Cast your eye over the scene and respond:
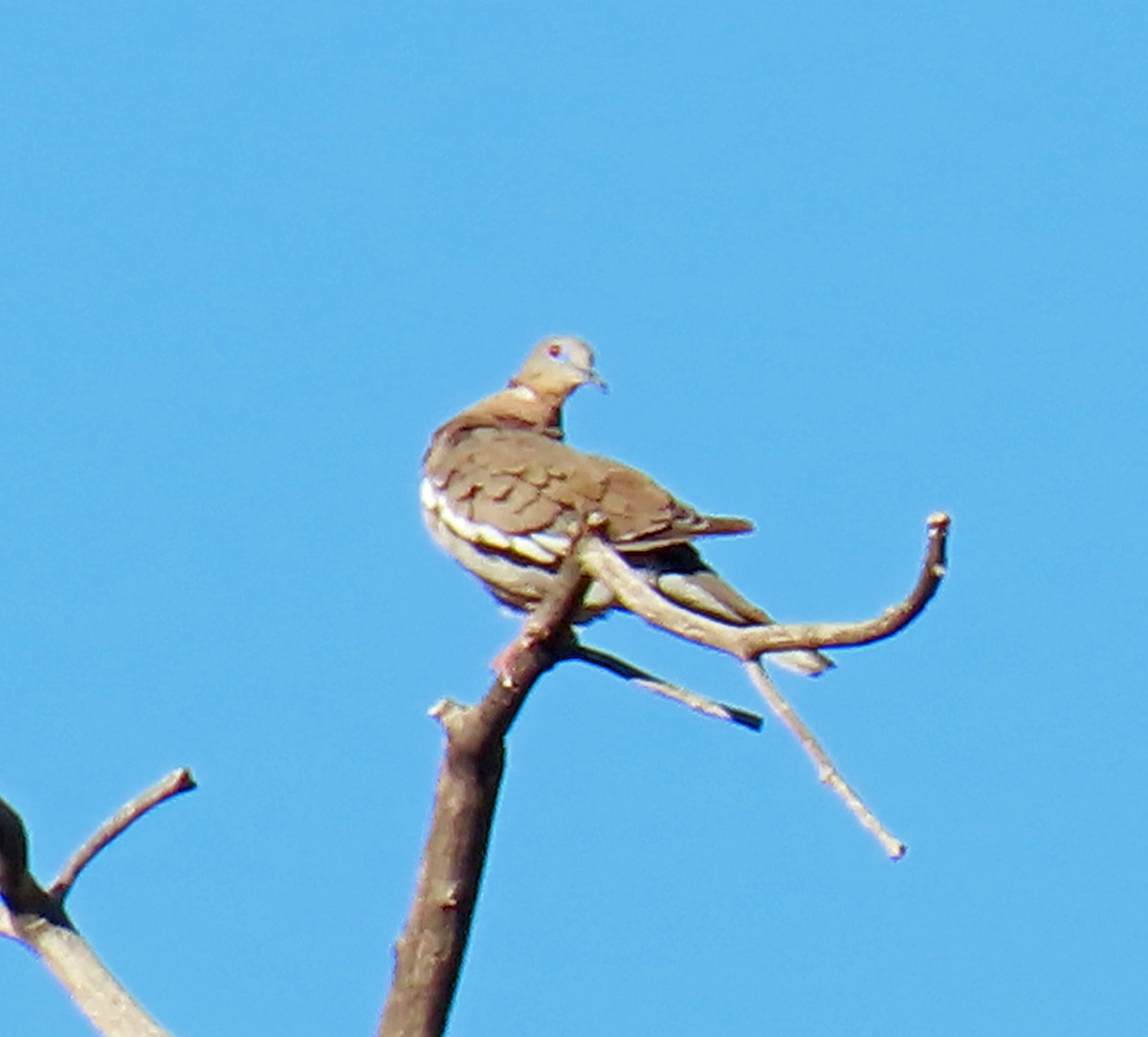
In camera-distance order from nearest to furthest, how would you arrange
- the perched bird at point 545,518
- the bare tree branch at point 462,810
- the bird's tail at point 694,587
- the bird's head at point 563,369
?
the bare tree branch at point 462,810 → the perched bird at point 545,518 → the bird's tail at point 694,587 → the bird's head at point 563,369

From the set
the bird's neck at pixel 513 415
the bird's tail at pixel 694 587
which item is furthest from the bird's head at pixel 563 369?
the bird's tail at pixel 694 587

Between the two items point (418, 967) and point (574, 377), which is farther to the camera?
point (574, 377)

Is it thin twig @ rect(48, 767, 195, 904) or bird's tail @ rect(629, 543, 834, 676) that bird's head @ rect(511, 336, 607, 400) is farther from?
thin twig @ rect(48, 767, 195, 904)

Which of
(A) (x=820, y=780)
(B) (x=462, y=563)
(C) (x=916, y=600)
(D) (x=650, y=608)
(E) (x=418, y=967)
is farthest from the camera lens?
(B) (x=462, y=563)

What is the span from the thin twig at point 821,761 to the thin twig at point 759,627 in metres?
0.05

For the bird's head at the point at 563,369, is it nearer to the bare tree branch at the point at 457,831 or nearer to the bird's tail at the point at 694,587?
the bird's tail at the point at 694,587

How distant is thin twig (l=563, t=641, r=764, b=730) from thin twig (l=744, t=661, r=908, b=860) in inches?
35.4

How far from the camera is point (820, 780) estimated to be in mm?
4387

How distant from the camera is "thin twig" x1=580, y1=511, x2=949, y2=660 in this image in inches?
157

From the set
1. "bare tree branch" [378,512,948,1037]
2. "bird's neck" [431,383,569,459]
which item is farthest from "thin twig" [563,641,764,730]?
"bird's neck" [431,383,569,459]

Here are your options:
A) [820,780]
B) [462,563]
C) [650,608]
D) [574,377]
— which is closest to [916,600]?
[820,780]

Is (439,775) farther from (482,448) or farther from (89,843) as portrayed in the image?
(482,448)

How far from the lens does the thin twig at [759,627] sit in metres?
3.98

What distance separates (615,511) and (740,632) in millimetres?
2126
